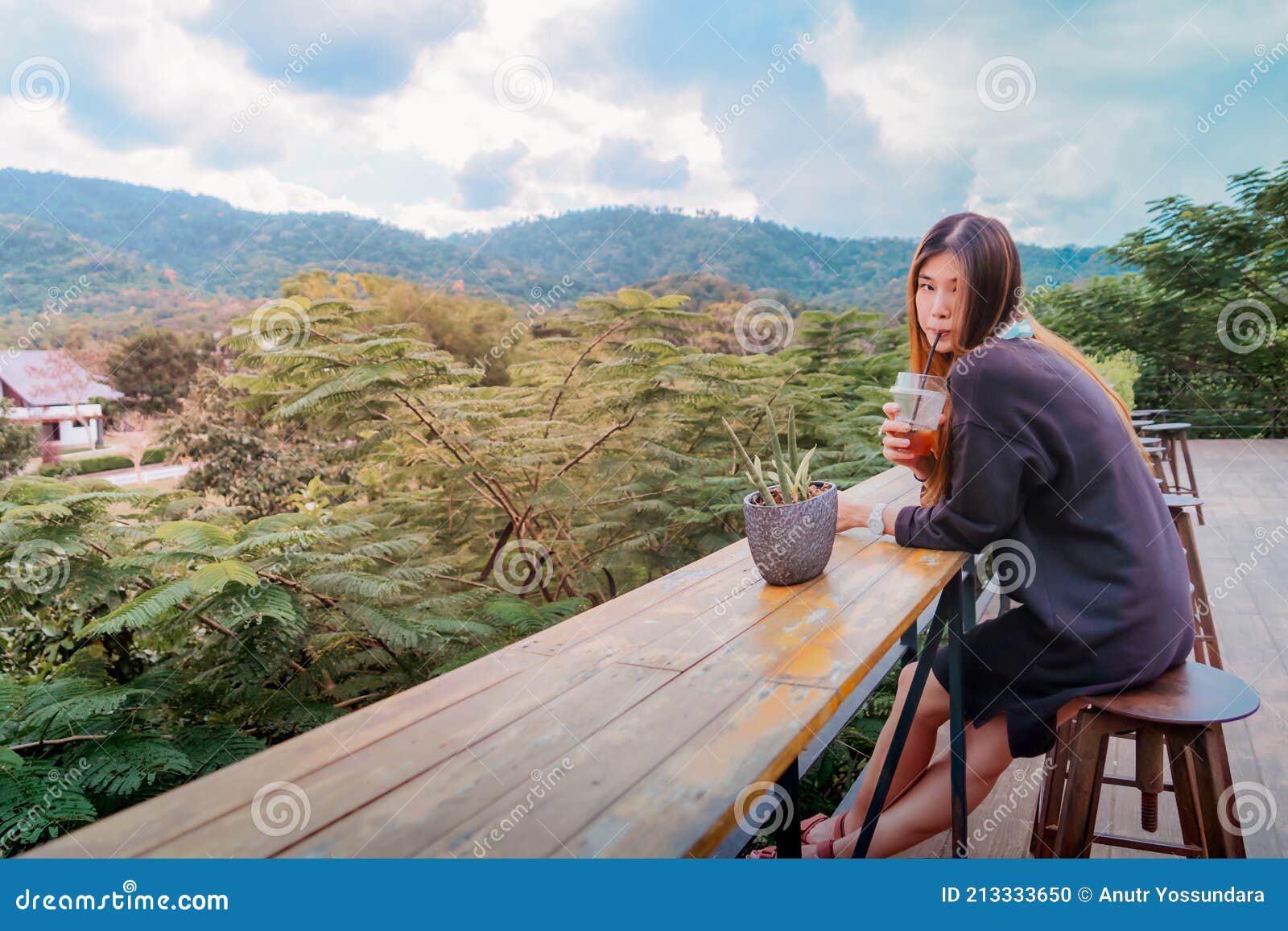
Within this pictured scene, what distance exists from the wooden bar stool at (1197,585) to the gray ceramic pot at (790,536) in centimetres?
161

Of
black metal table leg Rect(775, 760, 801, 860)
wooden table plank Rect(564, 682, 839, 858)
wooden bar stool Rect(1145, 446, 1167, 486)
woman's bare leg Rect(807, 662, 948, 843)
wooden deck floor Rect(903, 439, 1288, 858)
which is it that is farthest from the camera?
wooden bar stool Rect(1145, 446, 1167, 486)

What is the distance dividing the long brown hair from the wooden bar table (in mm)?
551

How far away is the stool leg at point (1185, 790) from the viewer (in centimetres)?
126

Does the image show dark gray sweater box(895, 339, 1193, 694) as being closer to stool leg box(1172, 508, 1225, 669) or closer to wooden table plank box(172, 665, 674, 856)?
wooden table plank box(172, 665, 674, 856)

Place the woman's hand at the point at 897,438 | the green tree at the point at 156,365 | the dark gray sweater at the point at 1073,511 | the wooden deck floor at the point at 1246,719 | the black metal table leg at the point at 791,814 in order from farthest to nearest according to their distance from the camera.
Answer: the green tree at the point at 156,365
the wooden deck floor at the point at 1246,719
the woman's hand at the point at 897,438
the dark gray sweater at the point at 1073,511
the black metal table leg at the point at 791,814

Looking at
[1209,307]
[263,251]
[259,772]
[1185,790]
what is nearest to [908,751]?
[1185,790]

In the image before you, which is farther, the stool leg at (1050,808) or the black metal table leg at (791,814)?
the stool leg at (1050,808)

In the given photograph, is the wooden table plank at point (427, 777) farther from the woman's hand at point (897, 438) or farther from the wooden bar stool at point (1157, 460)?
the wooden bar stool at point (1157, 460)

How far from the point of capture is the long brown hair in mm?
1462

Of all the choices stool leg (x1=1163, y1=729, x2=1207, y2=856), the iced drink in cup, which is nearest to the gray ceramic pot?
the iced drink in cup

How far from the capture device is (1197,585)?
2.71 meters

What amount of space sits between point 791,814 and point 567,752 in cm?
35

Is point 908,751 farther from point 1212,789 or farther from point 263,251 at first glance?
point 263,251

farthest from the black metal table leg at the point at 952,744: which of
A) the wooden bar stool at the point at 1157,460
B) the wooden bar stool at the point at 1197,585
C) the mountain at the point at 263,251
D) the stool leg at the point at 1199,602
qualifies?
the mountain at the point at 263,251
